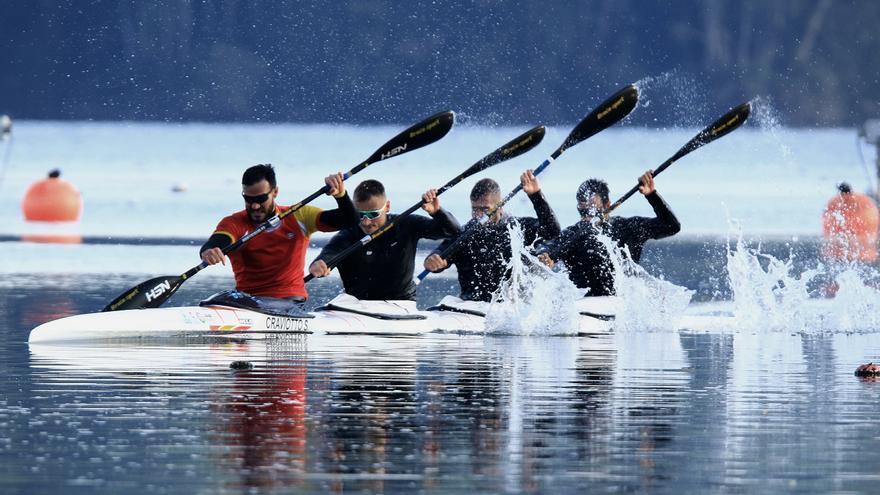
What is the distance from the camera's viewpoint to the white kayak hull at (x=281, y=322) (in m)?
15.8

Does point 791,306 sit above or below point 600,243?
below

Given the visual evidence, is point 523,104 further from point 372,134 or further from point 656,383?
point 656,383

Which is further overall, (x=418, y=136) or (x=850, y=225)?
(x=850, y=225)

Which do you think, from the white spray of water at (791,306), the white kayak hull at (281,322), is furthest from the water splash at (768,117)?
the white kayak hull at (281,322)

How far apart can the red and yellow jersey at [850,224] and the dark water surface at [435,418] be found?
1534 centimetres

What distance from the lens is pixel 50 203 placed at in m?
37.7

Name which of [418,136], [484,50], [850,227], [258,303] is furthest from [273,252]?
[484,50]

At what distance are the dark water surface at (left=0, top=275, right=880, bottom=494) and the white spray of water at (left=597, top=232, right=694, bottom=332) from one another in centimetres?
183

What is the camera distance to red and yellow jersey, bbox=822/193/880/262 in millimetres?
31484

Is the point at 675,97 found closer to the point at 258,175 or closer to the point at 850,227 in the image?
the point at 850,227

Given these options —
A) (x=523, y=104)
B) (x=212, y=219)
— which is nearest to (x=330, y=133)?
(x=523, y=104)

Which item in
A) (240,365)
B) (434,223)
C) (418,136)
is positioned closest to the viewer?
(240,365)

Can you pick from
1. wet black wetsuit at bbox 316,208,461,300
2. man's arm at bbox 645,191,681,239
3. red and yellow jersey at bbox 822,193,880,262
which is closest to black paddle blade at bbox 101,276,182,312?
wet black wetsuit at bbox 316,208,461,300

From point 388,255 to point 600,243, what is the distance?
6.68 ft
